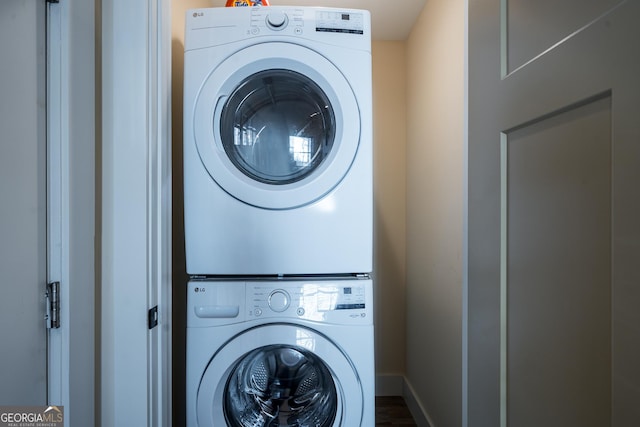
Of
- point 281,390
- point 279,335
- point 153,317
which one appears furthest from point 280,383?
point 153,317

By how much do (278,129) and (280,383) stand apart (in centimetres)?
91

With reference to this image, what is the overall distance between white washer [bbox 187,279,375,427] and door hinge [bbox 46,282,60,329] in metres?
0.36

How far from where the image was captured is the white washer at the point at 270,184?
107 cm

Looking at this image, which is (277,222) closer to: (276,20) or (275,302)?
(275,302)

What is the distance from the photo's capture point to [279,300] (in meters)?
1.07

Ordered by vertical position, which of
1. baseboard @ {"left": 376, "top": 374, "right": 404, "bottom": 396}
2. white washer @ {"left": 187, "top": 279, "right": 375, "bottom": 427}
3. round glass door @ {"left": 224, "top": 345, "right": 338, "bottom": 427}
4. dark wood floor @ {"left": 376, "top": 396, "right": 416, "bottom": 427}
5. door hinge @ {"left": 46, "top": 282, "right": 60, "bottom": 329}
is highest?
door hinge @ {"left": 46, "top": 282, "right": 60, "bottom": 329}

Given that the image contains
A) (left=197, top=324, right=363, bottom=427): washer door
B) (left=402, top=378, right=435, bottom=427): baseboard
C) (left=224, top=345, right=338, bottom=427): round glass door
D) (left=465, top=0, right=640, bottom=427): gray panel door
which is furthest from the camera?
(left=402, top=378, right=435, bottom=427): baseboard

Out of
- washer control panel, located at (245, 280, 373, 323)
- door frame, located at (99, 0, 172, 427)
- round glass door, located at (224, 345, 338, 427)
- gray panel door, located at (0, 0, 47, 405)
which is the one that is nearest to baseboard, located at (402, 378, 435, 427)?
round glass door, located at (224, 345, 338, 427)

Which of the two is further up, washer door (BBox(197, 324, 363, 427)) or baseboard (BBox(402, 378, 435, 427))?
washer door (BBox(197, 324, 363, 427))

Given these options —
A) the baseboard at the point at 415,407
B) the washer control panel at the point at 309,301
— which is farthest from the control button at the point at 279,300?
the baseboard at the point at 415,407

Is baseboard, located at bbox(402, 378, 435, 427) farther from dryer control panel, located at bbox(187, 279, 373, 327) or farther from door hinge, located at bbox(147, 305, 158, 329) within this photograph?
door hinge, located at bbox(147, 305, 158, 329)

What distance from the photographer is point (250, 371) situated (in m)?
1.20

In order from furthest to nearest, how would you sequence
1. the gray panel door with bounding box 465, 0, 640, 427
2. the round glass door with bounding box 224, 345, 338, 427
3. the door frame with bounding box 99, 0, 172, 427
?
1. the round glass door with bounding box 224, 345, 338, 427
2. the door frame with bounding box 99, 0, 172, 427
3. the gray panel door with bounding box 465, 0, 640, 427

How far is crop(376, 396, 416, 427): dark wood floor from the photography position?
195 cm
